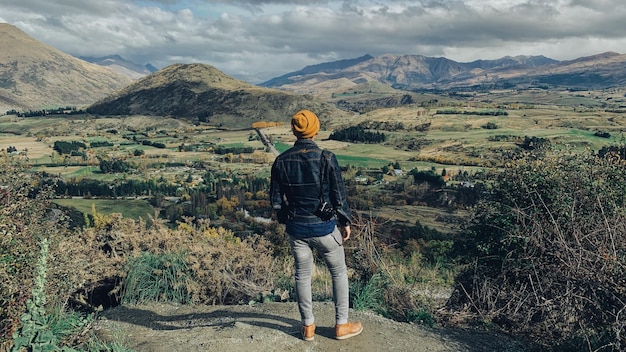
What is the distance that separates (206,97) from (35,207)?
569 feet

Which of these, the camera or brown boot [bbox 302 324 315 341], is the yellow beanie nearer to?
the camera

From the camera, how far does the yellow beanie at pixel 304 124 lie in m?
5.37

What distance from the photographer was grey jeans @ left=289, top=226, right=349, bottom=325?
17.8 ft

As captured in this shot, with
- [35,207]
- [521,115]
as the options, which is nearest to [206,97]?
[521,115]

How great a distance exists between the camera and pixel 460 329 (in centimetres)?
675

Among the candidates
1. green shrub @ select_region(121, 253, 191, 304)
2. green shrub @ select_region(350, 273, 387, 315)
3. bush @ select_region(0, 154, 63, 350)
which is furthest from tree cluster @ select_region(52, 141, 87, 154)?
green shrub @ select_region(350, 273, 387, 315)

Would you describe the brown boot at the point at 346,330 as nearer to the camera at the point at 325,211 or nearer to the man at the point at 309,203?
the man at the point at 309,203

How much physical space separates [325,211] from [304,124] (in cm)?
109

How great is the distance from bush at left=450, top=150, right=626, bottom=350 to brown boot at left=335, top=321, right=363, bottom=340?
209 centimetres

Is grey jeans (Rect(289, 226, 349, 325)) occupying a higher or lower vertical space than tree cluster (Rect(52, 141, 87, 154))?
higher

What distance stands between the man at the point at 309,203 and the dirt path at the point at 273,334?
472 mm

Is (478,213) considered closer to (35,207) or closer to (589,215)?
(589,215)

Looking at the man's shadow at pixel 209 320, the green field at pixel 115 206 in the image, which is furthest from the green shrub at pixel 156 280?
the green field at pixel 115 206

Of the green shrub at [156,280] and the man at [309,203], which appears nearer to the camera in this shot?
the man at [309,203]
